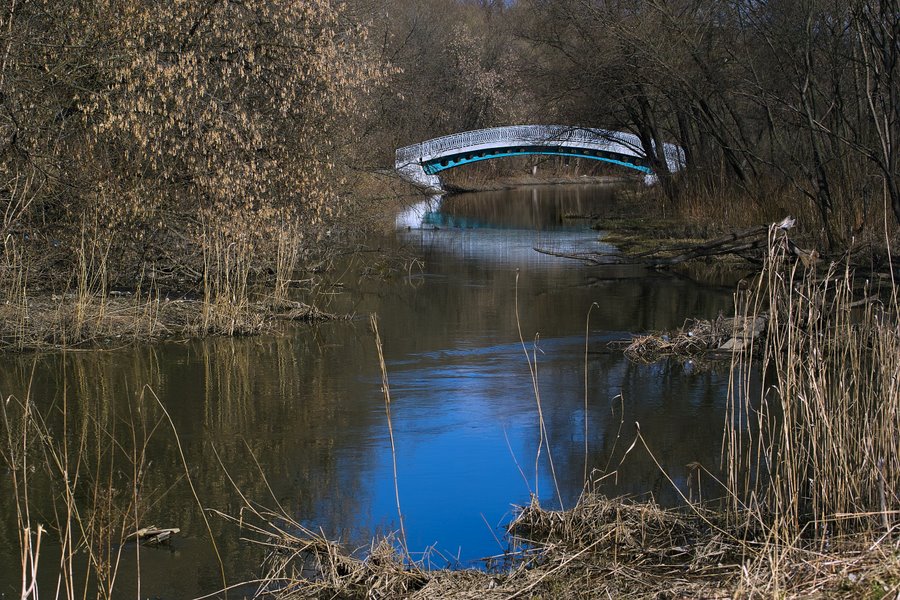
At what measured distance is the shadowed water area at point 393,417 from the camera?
582 centimetres

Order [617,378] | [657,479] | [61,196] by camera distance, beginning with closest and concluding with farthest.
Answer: [657,479] → [617,378] → [61,196]

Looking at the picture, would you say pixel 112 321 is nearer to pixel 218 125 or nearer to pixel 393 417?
pixel 218 125

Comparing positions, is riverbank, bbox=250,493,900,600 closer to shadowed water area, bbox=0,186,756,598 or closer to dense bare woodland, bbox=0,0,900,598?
dense bare woodland, bbox=0,0,900,598

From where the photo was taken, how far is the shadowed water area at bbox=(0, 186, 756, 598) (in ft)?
19.1

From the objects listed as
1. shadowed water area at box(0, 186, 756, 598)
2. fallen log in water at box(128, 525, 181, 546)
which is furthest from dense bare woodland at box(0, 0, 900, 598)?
shadowed water area at box(0, 186, 756, 598)

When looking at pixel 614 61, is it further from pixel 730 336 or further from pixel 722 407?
pixel 722 407

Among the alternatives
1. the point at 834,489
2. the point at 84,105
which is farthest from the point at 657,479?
the point at 84,105

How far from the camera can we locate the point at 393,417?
8148 millimetres

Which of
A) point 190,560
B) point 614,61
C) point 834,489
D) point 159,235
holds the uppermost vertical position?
point 614,61

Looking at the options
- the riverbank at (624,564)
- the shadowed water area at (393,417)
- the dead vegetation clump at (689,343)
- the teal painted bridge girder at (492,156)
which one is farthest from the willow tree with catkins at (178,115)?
the teal painted bridge girder at (492,156)

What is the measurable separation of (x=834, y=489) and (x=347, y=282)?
11261 mm

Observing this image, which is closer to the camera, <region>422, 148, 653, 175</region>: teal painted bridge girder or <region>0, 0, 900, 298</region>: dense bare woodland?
<region>0, 0, 900, 298</region>: dense bare woodland

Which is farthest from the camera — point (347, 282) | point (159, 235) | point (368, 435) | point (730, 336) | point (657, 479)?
point (347, 282)

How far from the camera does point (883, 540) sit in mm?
4500
